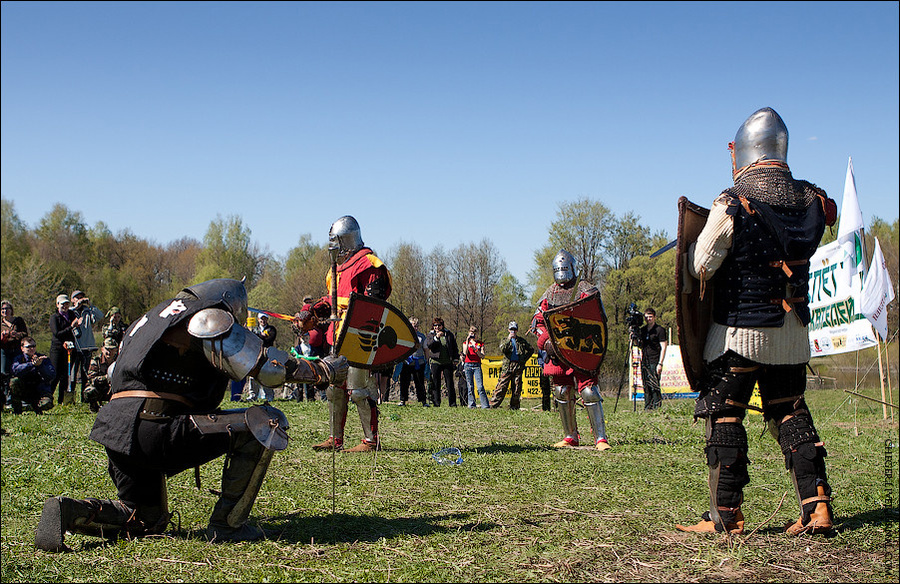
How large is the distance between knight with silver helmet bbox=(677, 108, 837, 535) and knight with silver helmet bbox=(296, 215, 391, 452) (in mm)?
3305

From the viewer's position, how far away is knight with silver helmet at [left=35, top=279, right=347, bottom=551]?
12.4ft

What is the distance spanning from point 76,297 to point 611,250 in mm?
28163

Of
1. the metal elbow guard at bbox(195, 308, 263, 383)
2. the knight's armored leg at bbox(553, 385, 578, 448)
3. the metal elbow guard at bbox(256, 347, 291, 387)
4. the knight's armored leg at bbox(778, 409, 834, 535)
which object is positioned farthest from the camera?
the knight's armored leg at bbox(553, 385, 578, 448)

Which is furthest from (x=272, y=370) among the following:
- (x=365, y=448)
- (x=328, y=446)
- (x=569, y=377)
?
(x=569, y=377)

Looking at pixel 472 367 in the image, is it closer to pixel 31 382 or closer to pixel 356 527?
pixel 31 382

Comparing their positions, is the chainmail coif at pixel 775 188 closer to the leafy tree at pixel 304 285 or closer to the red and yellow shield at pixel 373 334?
the red and yellow shield at pixel 373 334

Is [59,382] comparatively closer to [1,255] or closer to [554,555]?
[554,555]

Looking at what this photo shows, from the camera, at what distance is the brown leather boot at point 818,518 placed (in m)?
3.90

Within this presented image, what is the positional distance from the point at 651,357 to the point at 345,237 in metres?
9.14

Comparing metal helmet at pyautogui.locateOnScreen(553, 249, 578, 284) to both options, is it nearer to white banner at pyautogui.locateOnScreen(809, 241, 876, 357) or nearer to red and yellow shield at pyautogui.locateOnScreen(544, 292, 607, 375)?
red and yellow shield at pyautogui.locateOnScreen(544, 292, 607, 375)

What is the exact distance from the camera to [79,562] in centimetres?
365

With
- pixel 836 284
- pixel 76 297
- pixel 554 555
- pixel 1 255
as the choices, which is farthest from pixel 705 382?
pixel 1 255

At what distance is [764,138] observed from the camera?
434 cm

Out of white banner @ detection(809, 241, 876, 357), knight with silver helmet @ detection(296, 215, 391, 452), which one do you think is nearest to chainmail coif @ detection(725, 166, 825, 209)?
knight with silver helmet @ detection(296, 215, 391, 452)
